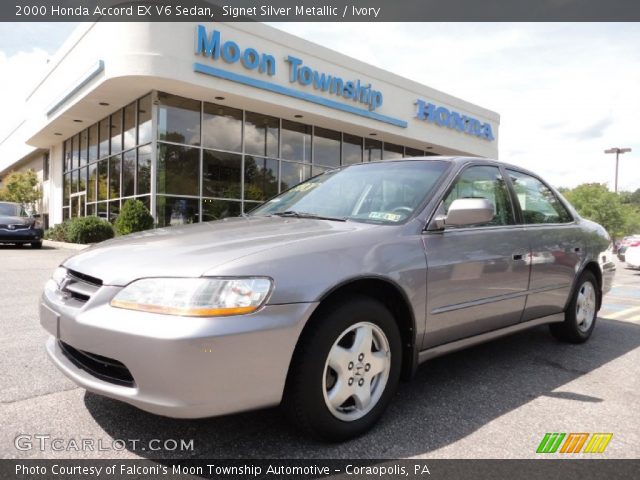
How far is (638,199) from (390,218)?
115334 mm

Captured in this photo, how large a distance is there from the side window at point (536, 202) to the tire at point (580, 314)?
626mm

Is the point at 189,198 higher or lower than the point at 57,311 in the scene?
higher

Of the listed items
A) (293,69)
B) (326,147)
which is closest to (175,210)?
(293,69)

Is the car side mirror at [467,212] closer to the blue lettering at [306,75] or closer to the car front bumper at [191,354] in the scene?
the car front bumper at [191,354]

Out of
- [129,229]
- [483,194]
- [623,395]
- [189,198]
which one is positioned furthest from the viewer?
[189,198]

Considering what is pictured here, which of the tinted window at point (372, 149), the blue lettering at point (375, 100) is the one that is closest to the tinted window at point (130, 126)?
the blue lettering at point (375, 100)

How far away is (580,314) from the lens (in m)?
4.41

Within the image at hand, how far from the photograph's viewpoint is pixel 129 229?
12.5m

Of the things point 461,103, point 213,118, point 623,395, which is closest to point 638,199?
point 461,103

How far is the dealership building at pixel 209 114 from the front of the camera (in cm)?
1328

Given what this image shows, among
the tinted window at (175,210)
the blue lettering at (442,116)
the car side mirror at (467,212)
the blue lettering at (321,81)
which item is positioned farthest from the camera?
the blue lettering at (442,116)

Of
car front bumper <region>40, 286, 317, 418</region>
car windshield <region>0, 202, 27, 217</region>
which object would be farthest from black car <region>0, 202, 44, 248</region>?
car front bumper <region>40, 286, 317, 418</region>

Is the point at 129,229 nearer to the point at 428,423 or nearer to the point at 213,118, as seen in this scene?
the point at 213,118

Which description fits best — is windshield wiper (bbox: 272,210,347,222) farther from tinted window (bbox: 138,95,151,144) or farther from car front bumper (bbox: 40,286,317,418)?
tinted window (bbox: 138,95,151,144)
